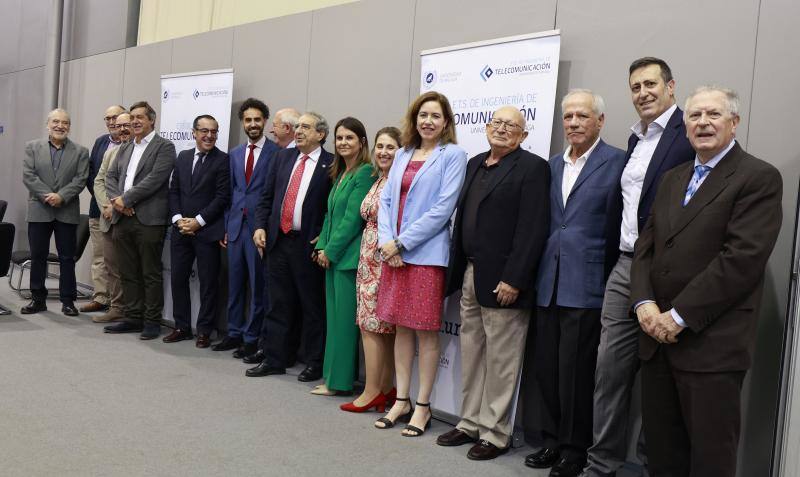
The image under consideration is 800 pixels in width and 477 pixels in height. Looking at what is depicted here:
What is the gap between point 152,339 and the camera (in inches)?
205

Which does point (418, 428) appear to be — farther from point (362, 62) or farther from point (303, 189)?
point (362, 62)

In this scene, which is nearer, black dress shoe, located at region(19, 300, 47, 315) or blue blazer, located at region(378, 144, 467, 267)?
blue blazer, located at region(378, 144, 467, 267)

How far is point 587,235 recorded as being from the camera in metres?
2.91

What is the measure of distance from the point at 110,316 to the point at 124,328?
0.43 m

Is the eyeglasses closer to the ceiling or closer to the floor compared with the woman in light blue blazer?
closer to the ceiling

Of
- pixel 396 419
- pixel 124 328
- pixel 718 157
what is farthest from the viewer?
pixel 124 328

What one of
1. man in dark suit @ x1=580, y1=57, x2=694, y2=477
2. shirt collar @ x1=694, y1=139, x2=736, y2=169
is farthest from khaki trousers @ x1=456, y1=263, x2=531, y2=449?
shirt collar @ x1=694, y1=139, x2=736, y2=169

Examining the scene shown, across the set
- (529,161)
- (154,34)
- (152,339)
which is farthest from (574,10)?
(154,34)

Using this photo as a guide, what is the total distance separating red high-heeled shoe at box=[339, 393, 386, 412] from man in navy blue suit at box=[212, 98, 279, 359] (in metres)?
1.27

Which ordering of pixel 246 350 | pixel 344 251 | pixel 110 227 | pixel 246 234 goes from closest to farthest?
pixel 344 251
pixel 246 350
pixel 246 234
pixel 110 227

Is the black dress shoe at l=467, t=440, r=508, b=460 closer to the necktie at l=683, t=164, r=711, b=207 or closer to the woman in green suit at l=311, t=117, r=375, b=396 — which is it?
the woman in green suit at l=311, t=117, r=375, b=396

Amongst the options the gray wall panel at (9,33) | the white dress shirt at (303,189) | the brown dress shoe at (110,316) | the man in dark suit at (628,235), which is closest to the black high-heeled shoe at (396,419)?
the man in dark suit at (628,235)

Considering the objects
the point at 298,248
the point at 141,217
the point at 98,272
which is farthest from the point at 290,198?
the point at 98,272

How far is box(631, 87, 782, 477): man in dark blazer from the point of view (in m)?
2.23
